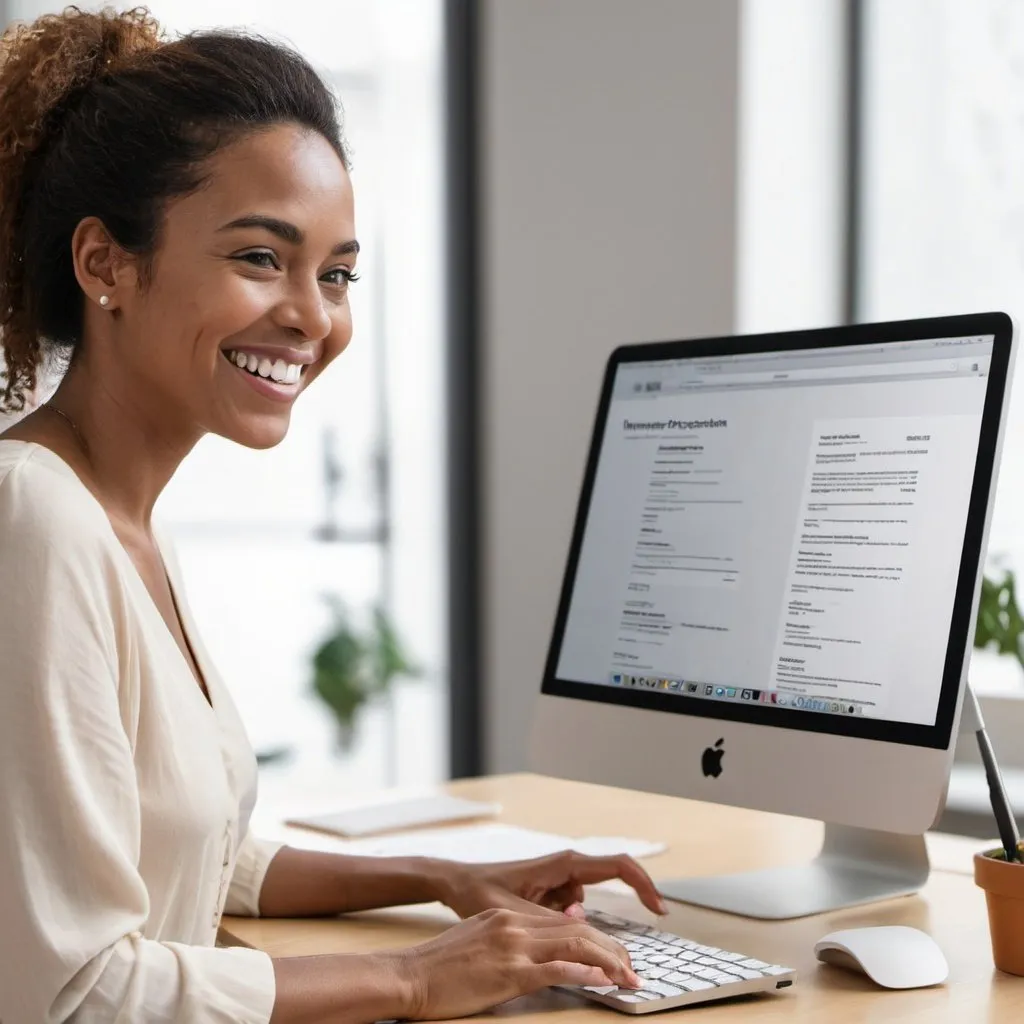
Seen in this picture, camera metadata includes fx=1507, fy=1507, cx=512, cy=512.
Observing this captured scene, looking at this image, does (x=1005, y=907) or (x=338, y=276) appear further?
(x=338, y=276)

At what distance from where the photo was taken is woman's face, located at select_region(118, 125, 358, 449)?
1129 millimetres

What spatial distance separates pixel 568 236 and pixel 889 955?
1967mm

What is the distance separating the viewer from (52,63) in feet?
3.94

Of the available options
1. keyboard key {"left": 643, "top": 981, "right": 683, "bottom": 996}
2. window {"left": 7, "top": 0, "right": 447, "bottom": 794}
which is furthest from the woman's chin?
window {"left": 7, "top": 0, "right": 447, "bottom": 794}

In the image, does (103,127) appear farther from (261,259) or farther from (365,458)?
(365,458)

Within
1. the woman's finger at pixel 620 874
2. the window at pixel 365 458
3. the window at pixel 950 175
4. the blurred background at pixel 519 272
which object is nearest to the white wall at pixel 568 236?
the blurred background at pixel 519 272

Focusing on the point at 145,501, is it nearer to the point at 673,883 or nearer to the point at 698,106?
the point at 673,883

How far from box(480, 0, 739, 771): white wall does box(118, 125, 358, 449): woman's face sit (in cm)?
147

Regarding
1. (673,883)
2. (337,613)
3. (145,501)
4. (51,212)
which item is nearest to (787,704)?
(673,883)

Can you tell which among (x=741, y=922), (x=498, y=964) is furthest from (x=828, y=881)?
(x=498, y=964)

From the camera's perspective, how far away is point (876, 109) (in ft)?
8.79

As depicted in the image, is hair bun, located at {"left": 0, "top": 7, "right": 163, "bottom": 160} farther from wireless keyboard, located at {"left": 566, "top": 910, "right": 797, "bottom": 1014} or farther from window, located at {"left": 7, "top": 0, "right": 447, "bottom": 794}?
window, located at {"left": 7, "top": 0, "right": 447, "bottom": 794}

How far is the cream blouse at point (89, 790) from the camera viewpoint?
931mm

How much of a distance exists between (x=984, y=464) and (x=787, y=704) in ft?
0.85
